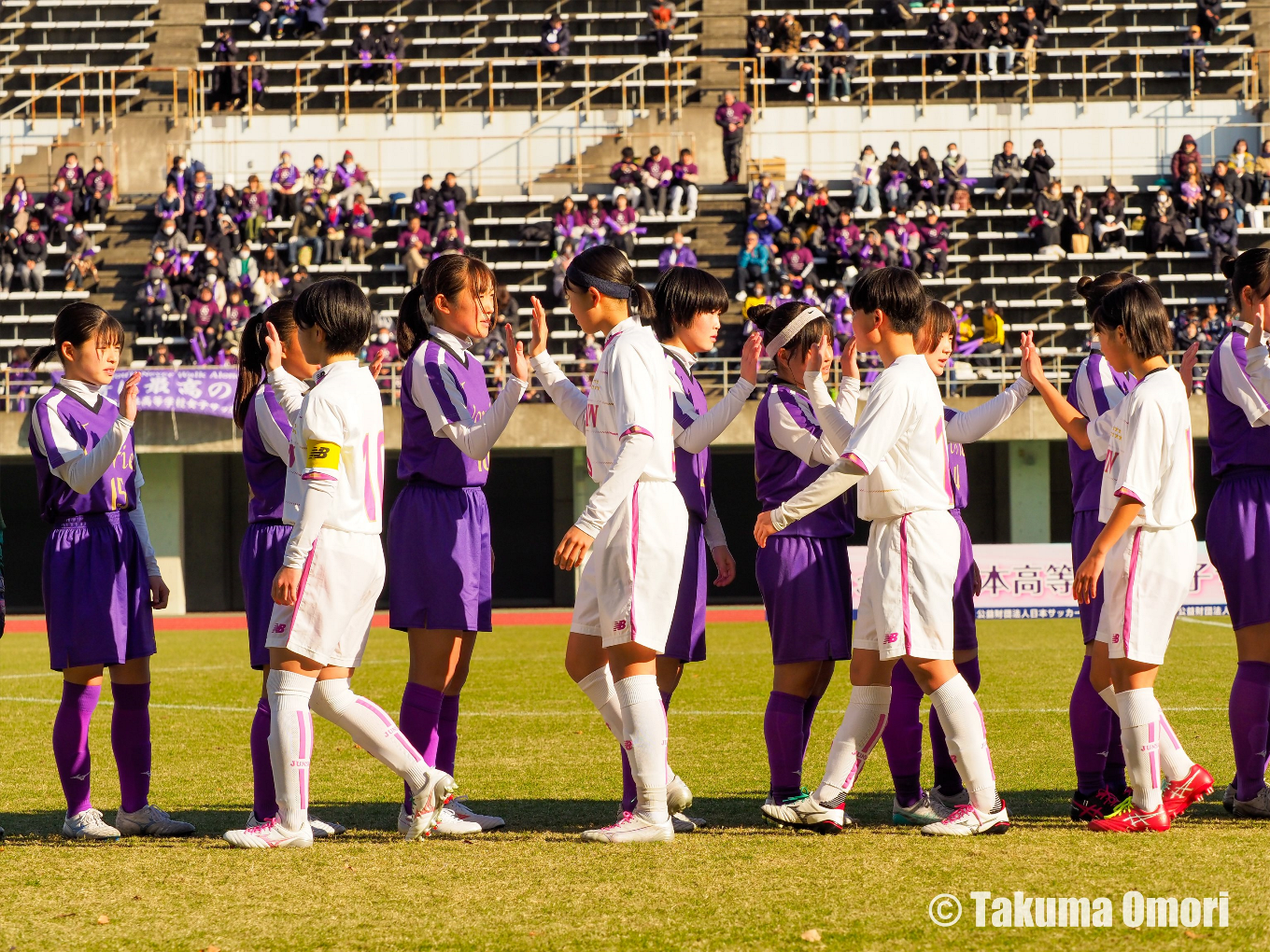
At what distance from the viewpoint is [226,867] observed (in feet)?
16.8

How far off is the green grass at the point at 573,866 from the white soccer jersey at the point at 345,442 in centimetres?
128

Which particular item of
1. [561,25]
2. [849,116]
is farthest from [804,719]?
[561,25]

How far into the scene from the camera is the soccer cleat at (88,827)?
5.80m

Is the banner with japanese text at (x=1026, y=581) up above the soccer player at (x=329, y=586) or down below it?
below

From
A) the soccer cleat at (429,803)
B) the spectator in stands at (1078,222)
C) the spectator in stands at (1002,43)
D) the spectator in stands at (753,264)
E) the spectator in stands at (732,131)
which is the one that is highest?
the spectator in stands at (1002,43)

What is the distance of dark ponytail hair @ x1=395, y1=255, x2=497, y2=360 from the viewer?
5949 mm

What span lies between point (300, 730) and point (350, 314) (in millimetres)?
1593

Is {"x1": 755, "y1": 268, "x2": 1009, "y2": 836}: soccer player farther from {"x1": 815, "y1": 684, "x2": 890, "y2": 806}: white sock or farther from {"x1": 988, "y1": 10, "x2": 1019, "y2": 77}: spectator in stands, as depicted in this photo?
{"x1": 988, "y1": 10, "x2": 1019, "y2": 77}: spectator in stands

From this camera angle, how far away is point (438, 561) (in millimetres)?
5762

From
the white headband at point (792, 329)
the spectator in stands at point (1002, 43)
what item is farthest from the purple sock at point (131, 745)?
the spectator in stands at point (1002, 43)

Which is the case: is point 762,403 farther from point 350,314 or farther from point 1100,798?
point 1100,798

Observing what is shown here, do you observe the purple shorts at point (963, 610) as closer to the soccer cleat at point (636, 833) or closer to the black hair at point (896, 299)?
the black hair at point (896, 299)

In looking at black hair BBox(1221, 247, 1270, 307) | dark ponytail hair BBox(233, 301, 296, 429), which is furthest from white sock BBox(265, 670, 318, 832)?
black hair BBox(1221, 247, 1270, 307)

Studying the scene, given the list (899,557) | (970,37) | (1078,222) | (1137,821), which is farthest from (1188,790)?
(970,37)
